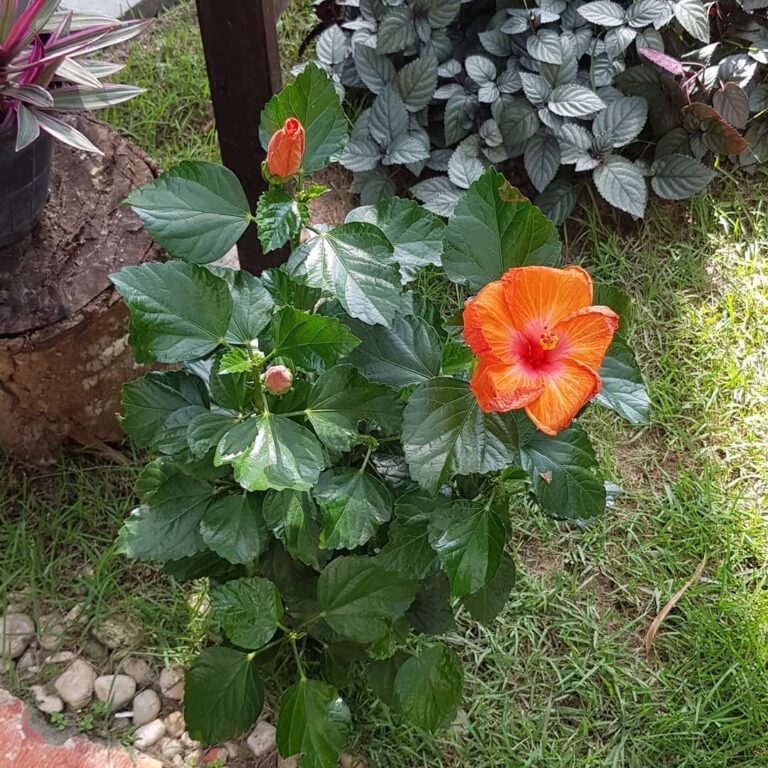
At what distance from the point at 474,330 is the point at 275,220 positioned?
321mm

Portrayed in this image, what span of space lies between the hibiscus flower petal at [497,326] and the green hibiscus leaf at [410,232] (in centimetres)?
26

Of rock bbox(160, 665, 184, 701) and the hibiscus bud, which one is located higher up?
the hibiscus bud

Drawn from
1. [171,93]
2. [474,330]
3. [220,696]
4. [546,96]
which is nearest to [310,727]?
[220,696]

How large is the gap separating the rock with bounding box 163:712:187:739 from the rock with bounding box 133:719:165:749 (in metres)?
0.01

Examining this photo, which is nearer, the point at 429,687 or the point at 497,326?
the point at 497,326

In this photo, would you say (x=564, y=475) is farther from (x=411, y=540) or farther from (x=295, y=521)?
(x=295, y=521)

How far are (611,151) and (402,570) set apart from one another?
1.58 metres

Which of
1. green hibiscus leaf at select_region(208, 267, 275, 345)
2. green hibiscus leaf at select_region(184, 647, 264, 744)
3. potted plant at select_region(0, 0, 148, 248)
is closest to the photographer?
green hibiscus leaf at select_region(208, 267, 275, 345)

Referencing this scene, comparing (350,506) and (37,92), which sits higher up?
(37,92)

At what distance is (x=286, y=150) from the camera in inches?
40.6

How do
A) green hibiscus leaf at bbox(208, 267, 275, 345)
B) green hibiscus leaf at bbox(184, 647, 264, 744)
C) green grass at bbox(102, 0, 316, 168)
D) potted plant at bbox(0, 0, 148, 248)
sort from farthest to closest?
green grass at bbox(102, 0, 316, 168)
potted plant at bbox(0, 0, 148, 248)
green hibiscus leaf at bbox(184, 647, 264, 744)
green hibiscus leaf at bbox(208, 267, 275, 345)

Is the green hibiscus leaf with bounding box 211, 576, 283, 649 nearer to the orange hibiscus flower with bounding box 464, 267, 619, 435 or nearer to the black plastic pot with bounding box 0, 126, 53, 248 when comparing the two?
the orange hibiscus flower with bounding box 464, 267, 619, 435

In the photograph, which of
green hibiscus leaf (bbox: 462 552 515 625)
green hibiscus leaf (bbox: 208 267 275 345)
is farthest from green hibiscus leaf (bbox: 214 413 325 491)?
green hibiscus leaf (bbox: 462 552 515 625)

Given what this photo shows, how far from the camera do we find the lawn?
68.9 inches
